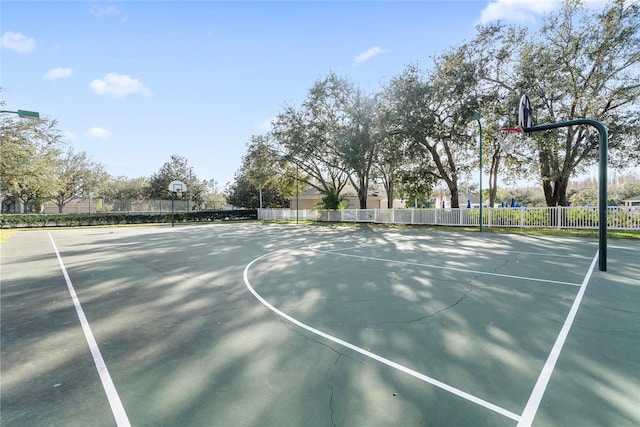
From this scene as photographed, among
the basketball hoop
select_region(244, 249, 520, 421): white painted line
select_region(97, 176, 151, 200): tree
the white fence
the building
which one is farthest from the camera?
select_region(97, 176, 151, 200): tree

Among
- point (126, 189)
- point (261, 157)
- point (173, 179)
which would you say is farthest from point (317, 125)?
point (126, 189)

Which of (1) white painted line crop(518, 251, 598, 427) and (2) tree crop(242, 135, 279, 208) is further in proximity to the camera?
(2) tree crop(242, 135, 279, 208)

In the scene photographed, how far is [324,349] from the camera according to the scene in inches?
152

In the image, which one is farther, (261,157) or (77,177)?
(77,177)

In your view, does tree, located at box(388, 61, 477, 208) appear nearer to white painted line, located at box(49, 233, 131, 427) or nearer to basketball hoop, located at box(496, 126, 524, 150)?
basketball hoop, located at box(496, 126, 524, 150)

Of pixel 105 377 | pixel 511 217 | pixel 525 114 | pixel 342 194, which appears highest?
pixel 525 114

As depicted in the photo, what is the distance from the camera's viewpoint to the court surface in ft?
8.75

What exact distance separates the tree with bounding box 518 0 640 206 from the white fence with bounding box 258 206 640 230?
4124 millimetres

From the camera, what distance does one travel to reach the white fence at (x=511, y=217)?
1759 centimetres

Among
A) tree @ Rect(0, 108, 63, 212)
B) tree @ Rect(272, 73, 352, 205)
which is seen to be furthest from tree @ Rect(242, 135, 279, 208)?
tree @ Rect(0, 108, 63, 212)

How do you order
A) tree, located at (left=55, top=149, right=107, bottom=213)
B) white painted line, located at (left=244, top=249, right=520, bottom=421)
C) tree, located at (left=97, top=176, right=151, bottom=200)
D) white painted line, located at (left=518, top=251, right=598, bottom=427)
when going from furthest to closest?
tree, located at (left=97, top=176, right=151, bottom=200), tree, located at (left=55, top=149, right=107, bottom=213), white painted line, located at (left=244, top=249, right=520, bottom=421), white painted line, located at (left=518, top=251, right=598, bottom=427)

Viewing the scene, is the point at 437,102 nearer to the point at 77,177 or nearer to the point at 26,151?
the point at 26,151

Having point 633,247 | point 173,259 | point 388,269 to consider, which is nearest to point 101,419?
point 388,269

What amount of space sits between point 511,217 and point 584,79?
9.47m
